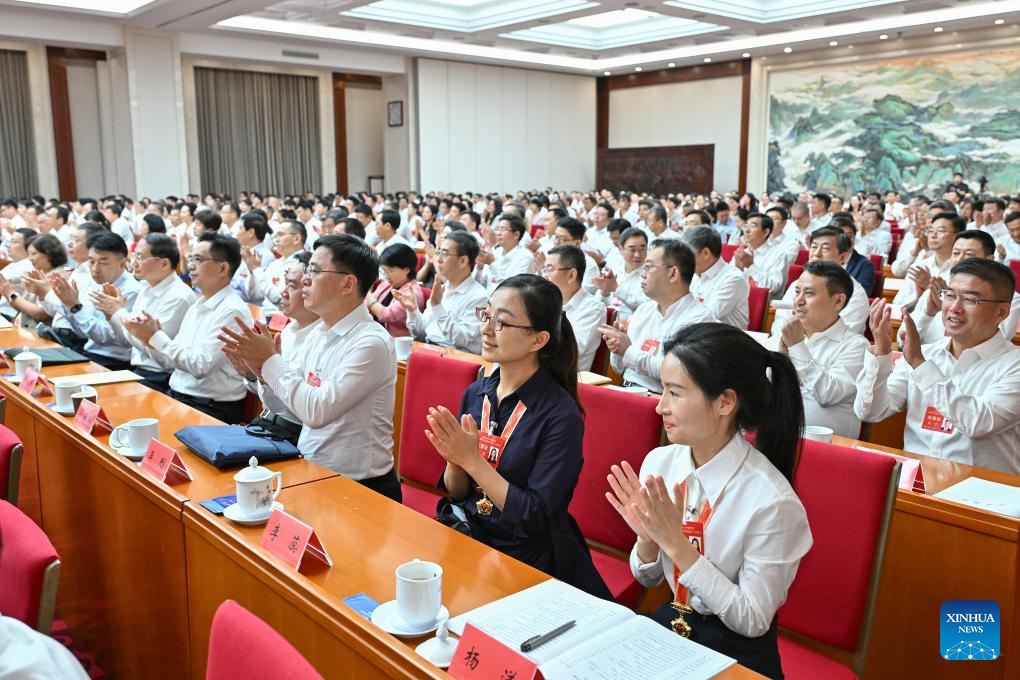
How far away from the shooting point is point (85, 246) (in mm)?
5363

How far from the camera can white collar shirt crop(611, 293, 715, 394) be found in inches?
141

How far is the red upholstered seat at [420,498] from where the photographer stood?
2658mm

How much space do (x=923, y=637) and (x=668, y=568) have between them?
2.74 feet

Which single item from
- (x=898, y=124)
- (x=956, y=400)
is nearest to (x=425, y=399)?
(x=956, y=400)

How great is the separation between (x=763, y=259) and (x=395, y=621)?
6790 millimetres

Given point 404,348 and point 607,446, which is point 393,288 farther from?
point 607,446

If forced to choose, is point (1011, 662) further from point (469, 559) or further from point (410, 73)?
point (410, 73)

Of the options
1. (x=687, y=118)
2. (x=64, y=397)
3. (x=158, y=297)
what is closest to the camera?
(x=64, y=397)

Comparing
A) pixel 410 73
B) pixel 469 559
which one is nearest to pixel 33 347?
pixel 469 559

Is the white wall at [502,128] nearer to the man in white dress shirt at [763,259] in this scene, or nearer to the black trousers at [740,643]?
the man in white dress shirt at [763,259]

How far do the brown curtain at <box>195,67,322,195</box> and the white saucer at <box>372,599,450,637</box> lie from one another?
16.0 m

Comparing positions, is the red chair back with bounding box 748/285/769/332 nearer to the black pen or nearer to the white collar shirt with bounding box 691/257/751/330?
the white collar shirt with bounding box 691/257/751/330

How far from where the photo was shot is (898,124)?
14859 millimetres

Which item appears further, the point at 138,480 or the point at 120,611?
the point at 120,611
